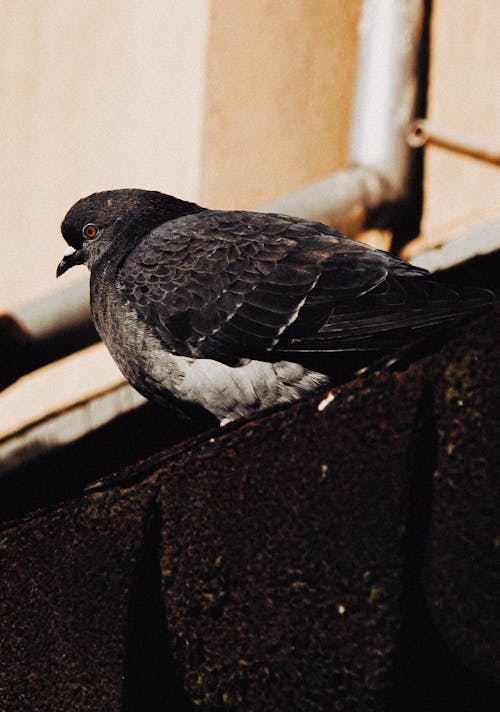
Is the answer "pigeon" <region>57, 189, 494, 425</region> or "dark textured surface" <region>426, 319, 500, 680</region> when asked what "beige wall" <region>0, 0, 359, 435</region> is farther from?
"dark textured surface" <region>426, 319, 500, 680</region>

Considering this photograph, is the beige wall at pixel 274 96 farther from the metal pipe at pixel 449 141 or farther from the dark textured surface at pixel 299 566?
the dark textured surface at pixel 299 566

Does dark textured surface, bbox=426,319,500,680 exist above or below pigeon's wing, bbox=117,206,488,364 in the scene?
above

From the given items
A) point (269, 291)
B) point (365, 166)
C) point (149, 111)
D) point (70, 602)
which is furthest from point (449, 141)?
point (70, 602)

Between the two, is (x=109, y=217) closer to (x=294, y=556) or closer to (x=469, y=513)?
(x=294, y=556)

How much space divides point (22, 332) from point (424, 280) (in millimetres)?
2845

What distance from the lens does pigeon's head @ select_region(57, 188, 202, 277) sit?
427 cm

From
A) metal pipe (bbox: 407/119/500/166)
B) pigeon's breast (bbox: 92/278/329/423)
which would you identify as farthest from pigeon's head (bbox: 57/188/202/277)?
metal pipe (bbox: 407/119/500/166)

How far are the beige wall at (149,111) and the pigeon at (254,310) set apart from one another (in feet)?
8.24

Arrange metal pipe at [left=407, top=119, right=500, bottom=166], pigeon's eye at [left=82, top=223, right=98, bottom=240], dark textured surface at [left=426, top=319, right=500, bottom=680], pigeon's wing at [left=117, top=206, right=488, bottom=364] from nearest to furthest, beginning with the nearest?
dark textured surface at [left=426, top=319, right=500, bottom=680], pigeon's wing at [left=117, top=206, right=488, bottom=364], pigeon's eye at [left=82, top=223, right=98, bottom=240], metal pipe at [left=407, top=119, right=500, bottom=166]

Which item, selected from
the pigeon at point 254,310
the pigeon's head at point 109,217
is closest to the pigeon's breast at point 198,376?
the pigeon at point 254,310

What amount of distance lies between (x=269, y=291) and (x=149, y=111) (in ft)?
11.2

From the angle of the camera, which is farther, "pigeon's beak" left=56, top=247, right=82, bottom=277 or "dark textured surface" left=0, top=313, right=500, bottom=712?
"pigeon's beak" left=56, top=247, right=82, bottom=277

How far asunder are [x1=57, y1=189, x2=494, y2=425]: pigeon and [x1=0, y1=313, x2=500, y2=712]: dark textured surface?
101 centimetres

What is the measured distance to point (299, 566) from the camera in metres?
1.84
